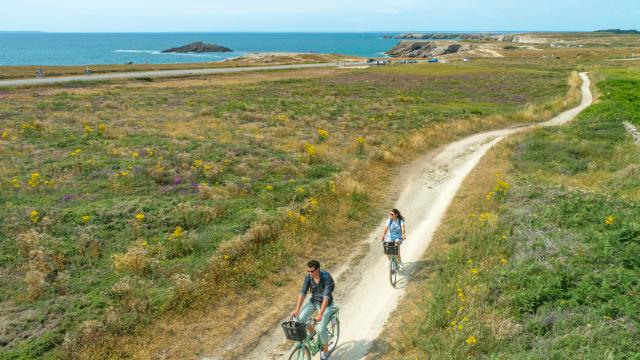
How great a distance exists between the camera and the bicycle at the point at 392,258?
1303cm

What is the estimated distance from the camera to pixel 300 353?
31.5 feet

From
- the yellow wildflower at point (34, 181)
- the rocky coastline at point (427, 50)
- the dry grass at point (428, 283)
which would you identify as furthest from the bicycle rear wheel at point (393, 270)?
the rocky coastline at point (427, 50)

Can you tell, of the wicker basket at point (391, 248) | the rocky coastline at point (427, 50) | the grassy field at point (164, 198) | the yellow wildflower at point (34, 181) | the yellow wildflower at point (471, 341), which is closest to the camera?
the yellow wildflower at point (471, 341)

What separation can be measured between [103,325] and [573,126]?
119ft

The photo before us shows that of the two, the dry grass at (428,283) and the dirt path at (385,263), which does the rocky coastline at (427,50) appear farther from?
the dry grass at (428,283)

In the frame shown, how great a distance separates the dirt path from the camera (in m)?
10.8

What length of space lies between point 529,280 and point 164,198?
48.2 feet

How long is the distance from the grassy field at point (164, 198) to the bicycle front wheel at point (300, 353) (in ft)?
11.9

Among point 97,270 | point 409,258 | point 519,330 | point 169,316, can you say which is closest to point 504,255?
point 409,258

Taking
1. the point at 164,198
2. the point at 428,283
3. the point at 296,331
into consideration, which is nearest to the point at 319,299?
the point at 296,331

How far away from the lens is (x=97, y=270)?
13.3 meters

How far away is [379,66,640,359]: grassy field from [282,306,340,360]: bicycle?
123 centimetres

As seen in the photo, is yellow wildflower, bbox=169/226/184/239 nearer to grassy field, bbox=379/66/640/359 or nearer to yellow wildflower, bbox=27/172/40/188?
grassy field, bbox=379/66/640/359

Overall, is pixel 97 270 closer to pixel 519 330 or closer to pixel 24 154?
pixel 519 330
